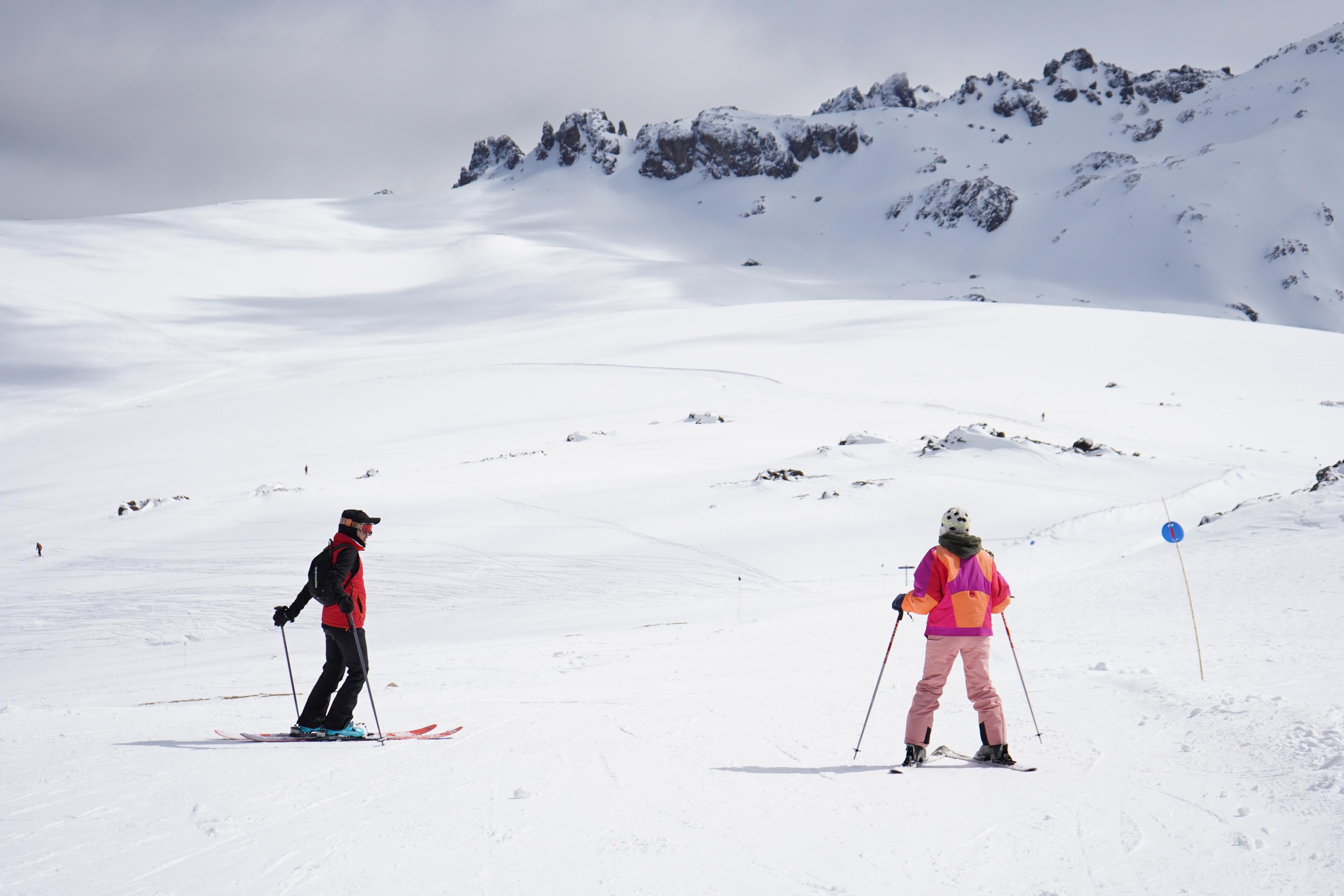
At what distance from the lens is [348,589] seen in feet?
21.6

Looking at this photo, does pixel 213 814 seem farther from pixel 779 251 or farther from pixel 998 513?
pixel 779 251

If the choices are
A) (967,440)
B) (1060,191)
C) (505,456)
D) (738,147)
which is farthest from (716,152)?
(967,440)

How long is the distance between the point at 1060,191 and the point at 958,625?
18499 cm

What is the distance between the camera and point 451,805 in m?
4.84

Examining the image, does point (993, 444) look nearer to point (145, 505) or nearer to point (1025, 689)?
point (1025, 689)

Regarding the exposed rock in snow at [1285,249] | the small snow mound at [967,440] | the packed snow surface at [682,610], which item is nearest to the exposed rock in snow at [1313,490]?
the packed snow surface at [682,610]

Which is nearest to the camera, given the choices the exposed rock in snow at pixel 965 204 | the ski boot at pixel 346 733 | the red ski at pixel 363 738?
the red ski at pixel 363 738

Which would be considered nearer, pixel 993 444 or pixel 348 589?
pixel 348 589

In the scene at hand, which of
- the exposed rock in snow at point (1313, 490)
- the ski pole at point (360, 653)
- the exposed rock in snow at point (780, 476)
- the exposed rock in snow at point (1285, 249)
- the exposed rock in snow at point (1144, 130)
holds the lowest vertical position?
the exposed rock in snow at point (1313, 490)

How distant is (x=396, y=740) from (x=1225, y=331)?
58.9 m

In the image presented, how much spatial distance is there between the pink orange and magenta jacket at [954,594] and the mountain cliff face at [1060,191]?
5051 inches

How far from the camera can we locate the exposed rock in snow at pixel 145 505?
912 inches

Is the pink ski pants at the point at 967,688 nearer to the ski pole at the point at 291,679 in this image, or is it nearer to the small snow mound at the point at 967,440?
the ski pole at the point at 291,679

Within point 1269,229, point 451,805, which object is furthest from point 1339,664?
point 1269,229
